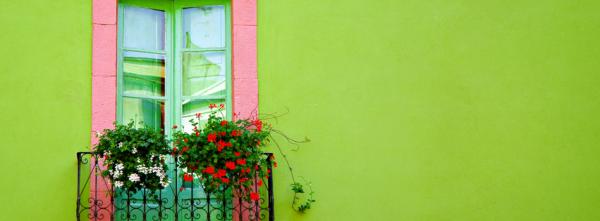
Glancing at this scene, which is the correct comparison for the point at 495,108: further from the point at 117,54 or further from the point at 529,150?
the point at 117,54

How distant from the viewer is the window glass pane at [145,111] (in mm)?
6941

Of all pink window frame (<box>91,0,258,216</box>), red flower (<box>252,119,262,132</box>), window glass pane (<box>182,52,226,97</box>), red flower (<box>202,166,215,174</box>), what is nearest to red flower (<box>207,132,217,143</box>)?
red flower (<box>202,166,215,174</box>)

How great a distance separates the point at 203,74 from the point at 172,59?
0.27 meters

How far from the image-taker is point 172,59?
710cm

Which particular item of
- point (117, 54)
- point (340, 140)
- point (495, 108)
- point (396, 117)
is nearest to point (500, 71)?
point (495, 108)

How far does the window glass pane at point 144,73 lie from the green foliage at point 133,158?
580mm

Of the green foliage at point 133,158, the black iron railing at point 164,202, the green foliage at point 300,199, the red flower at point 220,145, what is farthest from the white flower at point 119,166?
the green foliage at point 300,199

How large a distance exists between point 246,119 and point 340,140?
72 cm

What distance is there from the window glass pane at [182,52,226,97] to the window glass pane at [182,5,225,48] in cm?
9

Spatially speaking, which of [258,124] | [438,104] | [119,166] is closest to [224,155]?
[258,124]

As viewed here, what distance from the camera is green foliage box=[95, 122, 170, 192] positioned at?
634 centimetres

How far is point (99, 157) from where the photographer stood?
21.3 feet

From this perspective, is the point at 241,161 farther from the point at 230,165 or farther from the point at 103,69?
the point at 103,69

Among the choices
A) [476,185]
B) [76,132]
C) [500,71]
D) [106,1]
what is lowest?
[476,185]
